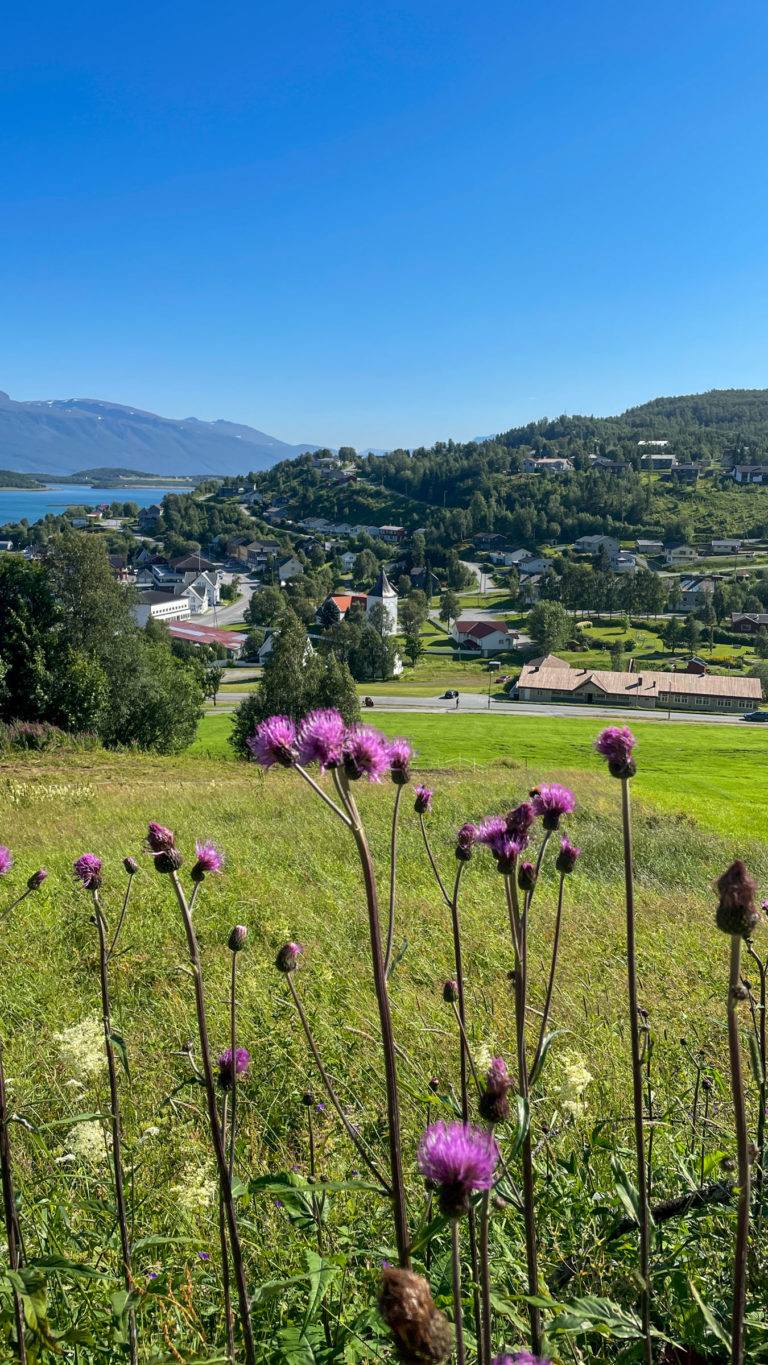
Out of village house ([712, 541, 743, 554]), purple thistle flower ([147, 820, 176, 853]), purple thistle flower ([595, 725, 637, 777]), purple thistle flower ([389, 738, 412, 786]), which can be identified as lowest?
purple thistle flower ([147, 820, 176, 853])

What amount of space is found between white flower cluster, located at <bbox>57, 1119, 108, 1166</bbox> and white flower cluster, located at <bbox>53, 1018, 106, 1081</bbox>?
25 centimetres

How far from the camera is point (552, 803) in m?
2.46

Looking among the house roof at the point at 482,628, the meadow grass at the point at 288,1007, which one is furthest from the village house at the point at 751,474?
the meadow grass at the point at 288,1007

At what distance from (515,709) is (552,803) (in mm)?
67436

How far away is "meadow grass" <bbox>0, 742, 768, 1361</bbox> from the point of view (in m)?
2.66

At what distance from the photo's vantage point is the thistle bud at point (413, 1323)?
2.98 ft

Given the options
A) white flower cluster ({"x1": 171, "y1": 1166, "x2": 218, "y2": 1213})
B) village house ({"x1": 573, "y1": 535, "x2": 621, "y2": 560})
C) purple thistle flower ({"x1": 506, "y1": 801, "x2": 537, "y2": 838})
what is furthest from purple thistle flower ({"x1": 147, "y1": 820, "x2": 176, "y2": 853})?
village house ({"x1": 573, "y1": 535, "x2": 621, "y2": 560})

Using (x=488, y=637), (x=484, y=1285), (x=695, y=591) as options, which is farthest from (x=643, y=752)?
(x=695, y=591)

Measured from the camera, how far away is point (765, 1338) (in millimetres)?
2064

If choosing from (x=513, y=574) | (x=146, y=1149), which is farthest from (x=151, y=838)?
(x=513, y=574)

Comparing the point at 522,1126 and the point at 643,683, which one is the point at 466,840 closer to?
the point at 522,1126

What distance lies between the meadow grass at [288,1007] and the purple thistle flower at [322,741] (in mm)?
484

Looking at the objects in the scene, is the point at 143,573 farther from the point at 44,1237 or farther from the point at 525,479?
the point at 44,1237

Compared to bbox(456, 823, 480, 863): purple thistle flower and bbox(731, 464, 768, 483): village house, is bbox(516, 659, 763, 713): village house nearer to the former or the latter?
bbox(456, 823, 480, 863): purple thistle flower
